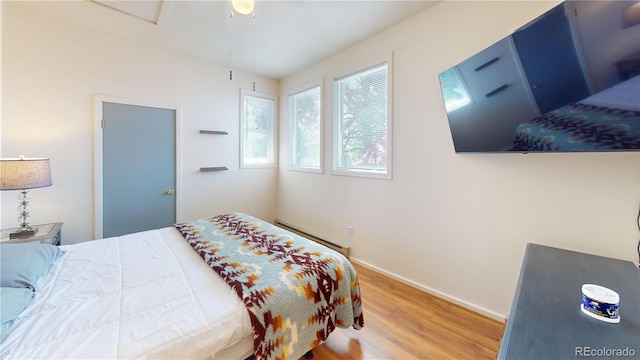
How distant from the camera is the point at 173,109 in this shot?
316cm

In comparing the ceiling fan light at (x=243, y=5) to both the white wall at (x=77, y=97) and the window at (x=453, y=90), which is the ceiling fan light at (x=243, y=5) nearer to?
the window at (x=453, y=90)

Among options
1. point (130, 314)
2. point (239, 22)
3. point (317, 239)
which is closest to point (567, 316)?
point (130, 314)

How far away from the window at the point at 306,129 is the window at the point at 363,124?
35 centimetres

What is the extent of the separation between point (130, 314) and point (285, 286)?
0.70m

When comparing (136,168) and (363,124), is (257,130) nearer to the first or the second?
(136,168)

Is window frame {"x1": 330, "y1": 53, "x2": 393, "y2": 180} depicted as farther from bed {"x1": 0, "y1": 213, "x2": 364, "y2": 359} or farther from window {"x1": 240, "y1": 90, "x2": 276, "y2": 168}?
window {"x1": 240, "y1": 90, "x2": 276, "y2": 168}

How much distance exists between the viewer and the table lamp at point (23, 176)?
1.89 meters

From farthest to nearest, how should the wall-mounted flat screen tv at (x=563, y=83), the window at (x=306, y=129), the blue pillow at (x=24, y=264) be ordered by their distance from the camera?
the window at (x=306, y=129)
the blue pillow at (x=24, y=264)
the wall-mounted flat screen tv at (x=563, y=83)

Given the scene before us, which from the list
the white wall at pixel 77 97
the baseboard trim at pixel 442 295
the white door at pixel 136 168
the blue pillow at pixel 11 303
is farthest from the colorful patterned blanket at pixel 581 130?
the white door at pixel 136 168

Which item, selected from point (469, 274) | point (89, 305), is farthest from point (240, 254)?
point (469, 274)

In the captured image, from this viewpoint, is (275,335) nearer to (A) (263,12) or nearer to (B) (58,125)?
(A) (263,12)

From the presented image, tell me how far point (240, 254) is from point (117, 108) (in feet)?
8.15

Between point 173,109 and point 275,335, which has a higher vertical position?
point 173,109

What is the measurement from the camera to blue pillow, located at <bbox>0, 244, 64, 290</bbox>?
3.88 ft
